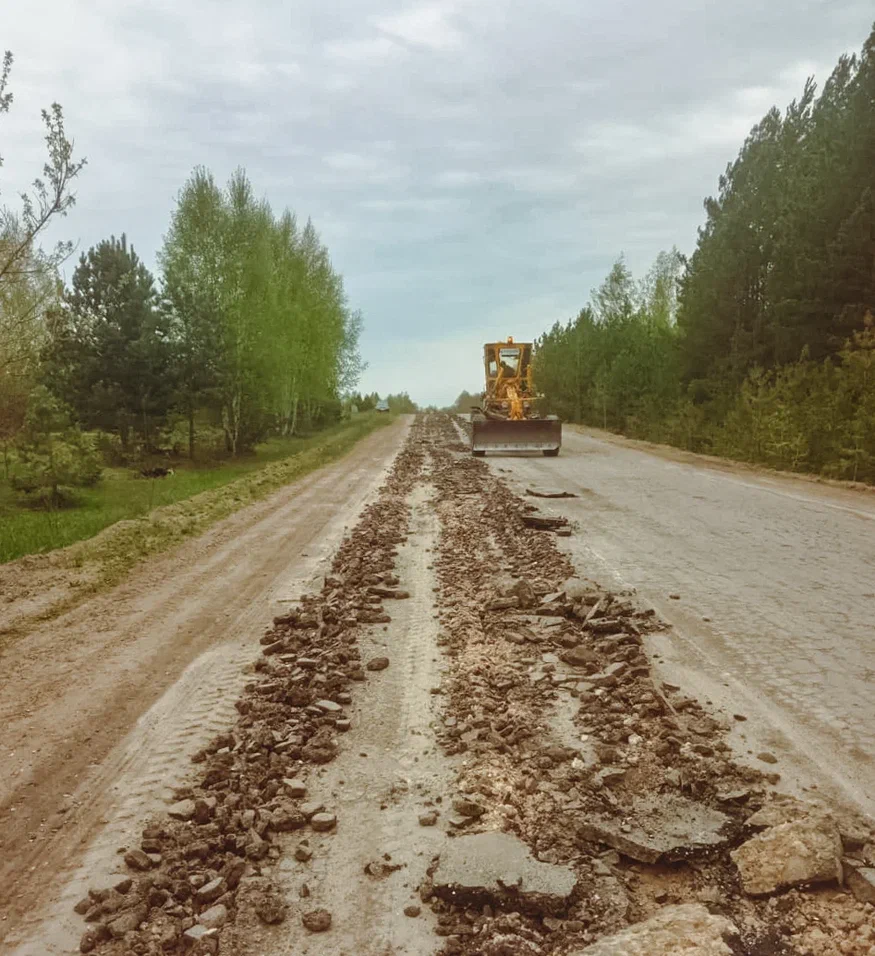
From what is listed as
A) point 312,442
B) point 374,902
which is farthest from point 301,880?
point 312,442

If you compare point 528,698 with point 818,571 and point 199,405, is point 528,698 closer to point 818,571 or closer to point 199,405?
point 818,571

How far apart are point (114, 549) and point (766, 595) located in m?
7.97

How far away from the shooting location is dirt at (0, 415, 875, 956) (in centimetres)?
272

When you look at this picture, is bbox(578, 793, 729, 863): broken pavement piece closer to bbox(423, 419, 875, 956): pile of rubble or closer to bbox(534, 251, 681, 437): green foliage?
bbox(423, 419, 875, 956): pile of rubble

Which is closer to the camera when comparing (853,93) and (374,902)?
(374,902)

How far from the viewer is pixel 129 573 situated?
8578 millimetres

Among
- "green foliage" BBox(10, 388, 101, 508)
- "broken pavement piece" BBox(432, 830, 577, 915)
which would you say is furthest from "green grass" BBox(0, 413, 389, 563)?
"broken pavement piece" BBox(432, 830, 577, 915)

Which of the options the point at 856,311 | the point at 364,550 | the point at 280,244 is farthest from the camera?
the point at 280,244

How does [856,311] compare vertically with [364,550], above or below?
above

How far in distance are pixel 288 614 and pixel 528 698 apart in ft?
8.90

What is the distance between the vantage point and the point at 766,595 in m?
6.93

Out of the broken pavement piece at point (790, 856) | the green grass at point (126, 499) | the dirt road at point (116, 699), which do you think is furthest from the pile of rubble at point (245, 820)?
the green grass at point (126, 499)

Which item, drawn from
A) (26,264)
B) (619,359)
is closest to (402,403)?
(619,359)

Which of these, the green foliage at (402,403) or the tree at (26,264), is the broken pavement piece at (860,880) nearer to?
the tree at (26,264)
